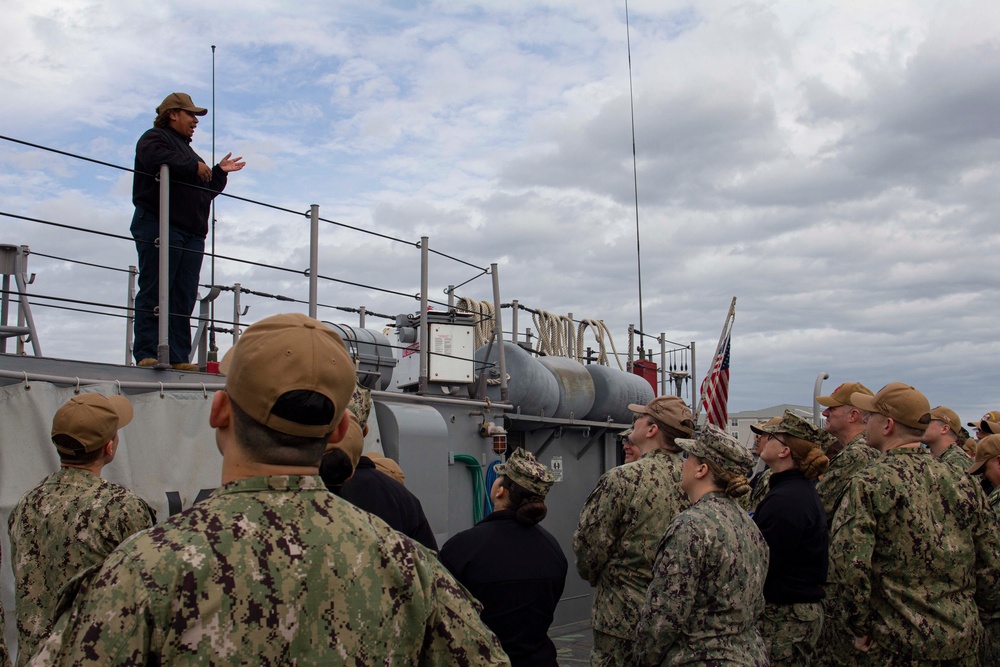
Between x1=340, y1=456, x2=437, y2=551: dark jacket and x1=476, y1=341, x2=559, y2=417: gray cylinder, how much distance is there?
16.0 feet

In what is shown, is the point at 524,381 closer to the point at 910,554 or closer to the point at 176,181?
the point at 176,181

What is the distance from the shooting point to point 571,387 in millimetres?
10016

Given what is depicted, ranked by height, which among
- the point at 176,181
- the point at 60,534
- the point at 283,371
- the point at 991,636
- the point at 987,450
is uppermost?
the point at 176,181

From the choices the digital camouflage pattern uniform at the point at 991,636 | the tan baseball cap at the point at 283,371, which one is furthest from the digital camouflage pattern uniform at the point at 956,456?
the tan baseball cap at the point at 283,371

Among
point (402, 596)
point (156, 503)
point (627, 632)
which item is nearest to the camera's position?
point (402, 596)

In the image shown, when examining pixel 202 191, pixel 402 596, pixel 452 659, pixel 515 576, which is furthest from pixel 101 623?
pixel 202 191

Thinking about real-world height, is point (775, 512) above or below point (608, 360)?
below

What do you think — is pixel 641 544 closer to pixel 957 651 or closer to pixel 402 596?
pixel 957 651

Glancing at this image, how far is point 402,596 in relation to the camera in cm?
170

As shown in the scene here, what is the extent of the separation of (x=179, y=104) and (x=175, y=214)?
0.77m

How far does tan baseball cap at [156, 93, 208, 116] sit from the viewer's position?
248 inches

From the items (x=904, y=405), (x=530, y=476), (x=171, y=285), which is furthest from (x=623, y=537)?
(x=171, y=285)

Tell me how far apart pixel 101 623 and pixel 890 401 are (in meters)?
4.04

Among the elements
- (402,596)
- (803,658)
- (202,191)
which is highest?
(202,191)
